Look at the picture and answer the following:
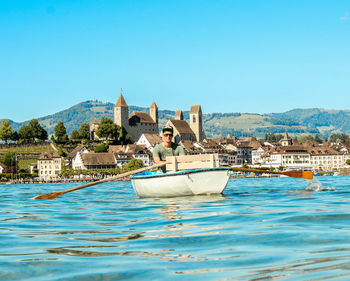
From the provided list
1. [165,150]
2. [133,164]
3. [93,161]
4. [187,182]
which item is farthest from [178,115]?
[187,182]

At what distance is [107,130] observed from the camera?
477 feet

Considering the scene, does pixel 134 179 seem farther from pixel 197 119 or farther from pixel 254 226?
pixel 197 119

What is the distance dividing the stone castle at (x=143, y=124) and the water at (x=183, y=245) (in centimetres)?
14827

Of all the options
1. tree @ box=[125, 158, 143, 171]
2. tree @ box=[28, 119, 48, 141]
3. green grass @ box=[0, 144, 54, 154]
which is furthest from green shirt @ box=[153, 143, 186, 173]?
tree @ box=[28, 119, 48, 141]

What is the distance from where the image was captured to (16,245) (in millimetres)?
7555

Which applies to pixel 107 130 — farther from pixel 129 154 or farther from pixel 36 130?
pixel 36 130

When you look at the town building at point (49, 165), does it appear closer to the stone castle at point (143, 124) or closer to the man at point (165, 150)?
the stone castle at point (143, 124)

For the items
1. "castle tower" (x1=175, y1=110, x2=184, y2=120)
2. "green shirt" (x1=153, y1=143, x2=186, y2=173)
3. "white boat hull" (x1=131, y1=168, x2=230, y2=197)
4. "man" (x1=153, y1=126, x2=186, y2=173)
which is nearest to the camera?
"white boat hull" (x1=131, y1=168, x2=230, y2=197)

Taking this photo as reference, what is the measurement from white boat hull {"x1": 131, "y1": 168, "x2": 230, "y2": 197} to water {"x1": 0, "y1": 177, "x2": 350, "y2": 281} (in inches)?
149

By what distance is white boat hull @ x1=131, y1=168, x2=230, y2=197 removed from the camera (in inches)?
598

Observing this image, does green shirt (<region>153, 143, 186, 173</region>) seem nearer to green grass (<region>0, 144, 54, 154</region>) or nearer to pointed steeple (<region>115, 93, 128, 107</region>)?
green grass (<region>0, 144, 54, 154</region>)

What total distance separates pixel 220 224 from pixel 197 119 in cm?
17157

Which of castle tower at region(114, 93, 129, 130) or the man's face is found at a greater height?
castle tower at region(114, 93, 129, 130)

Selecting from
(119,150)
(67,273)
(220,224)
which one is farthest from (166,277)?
(119,150)
